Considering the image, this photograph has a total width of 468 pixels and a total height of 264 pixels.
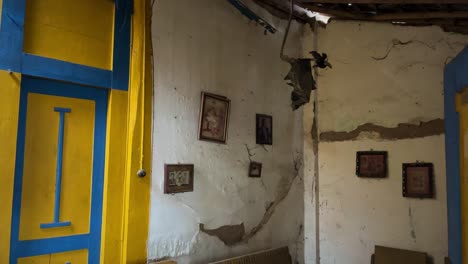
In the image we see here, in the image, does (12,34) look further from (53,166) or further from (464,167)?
(464,167)

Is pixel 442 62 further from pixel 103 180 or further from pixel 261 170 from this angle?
pixel 103 180

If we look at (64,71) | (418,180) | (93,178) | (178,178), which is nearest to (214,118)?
(178,178)

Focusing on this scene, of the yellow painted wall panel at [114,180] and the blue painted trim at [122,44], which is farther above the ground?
the blue painted trim at [122,44]

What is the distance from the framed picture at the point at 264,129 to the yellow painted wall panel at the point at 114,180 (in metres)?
1.31

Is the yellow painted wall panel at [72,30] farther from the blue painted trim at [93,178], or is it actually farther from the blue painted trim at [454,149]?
the blue painted trim at [454,149]

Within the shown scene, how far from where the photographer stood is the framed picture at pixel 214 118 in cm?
273

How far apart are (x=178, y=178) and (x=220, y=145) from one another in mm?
502

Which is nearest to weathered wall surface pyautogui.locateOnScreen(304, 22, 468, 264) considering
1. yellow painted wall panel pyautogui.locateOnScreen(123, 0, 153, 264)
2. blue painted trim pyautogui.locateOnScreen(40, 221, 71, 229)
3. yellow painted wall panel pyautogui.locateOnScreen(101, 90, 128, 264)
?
yellow painted wall panel pyautogui.locateOnScreen(123, 0, 153, 264)

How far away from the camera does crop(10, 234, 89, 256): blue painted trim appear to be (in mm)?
1865

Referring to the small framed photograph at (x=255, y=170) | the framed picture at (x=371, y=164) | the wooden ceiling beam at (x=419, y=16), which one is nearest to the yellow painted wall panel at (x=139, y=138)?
the small framed photograph at (x=255, y=170)

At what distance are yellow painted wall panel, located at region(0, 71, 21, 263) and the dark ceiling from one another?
2.16m

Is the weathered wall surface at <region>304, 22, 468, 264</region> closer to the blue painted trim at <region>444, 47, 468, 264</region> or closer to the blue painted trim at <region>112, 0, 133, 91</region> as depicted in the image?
the blue painted trim at <region>444, 47, 468, 264</region>

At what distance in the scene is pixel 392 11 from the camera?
3264 mm

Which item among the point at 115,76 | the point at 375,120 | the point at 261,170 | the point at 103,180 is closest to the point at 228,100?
the point at 261,170
